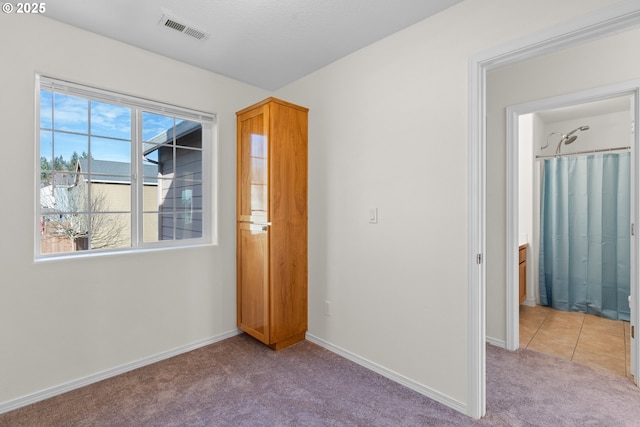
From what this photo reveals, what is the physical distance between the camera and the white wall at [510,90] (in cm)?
241

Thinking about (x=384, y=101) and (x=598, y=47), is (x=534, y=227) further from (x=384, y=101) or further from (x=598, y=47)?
(x=384, y=101)

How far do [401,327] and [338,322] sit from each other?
626 millimetres

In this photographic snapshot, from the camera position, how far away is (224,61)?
2.64 m

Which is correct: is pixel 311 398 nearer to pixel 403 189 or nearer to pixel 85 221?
pixel 403 189

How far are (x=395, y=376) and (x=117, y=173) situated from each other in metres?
2.59

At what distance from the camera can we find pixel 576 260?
3.76m

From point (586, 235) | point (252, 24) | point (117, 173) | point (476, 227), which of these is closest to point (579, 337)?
point (586, 235)

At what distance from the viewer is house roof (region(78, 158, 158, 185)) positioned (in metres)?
2.31

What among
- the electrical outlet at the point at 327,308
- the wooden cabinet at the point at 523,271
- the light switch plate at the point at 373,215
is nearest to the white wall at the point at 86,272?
the electrical outlet at the point at 327,308

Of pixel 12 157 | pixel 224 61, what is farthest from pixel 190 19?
pixel 12 157

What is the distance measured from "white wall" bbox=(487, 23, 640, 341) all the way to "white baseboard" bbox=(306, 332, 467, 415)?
45.4 inches

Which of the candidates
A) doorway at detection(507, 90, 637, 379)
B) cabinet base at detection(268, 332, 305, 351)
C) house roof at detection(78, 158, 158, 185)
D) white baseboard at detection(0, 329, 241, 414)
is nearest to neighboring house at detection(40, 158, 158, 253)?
house roof at detection(78, 158, 158, 185)

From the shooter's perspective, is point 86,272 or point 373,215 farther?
point 373,215

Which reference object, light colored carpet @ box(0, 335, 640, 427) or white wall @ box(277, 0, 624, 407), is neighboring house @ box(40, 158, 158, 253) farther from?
white wall @ box(277, 0, 624, 407)
